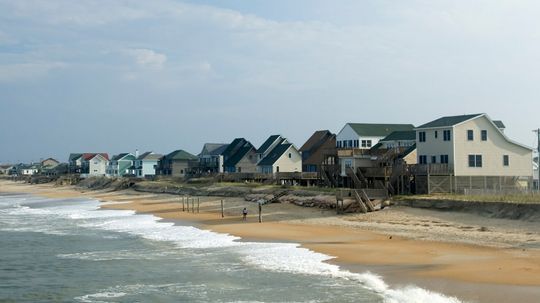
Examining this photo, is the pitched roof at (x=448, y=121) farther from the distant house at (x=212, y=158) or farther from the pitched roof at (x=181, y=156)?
the pitched roof at (x=181, y=156)

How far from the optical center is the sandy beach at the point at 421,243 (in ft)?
64.6

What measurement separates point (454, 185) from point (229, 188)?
28447mm

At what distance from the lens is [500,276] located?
20.1m

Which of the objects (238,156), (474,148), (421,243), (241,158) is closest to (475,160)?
(474,148)

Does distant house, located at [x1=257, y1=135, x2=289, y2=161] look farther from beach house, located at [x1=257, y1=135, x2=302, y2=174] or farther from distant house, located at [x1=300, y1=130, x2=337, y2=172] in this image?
distant house, located at [x1=300, y1=130, x2=337, y2=172]

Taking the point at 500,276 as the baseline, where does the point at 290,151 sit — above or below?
above

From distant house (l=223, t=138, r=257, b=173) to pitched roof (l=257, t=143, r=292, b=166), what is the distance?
6896 millimetres

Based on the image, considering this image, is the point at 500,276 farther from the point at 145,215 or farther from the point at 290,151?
the point at 290,151

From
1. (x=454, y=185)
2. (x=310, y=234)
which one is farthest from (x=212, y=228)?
(x=454, y=185)

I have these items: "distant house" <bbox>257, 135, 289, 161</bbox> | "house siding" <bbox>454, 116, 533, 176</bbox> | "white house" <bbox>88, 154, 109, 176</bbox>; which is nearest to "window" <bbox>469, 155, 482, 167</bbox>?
"house siding" <bbox>454, 116, 533, 176</bbox>

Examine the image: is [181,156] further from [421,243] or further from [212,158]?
[421,243]

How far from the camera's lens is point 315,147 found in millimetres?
85000

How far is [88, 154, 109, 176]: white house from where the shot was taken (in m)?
154

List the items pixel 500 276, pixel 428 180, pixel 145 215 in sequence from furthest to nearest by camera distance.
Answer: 1. pixel 145 215
2. pixel 428 180
3. pixel 500 276
